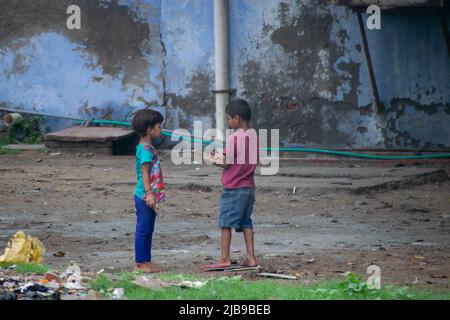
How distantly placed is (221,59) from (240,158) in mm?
7487

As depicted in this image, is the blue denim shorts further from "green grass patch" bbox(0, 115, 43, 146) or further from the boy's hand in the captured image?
"green grass patch" bbox(0, 115, 43, 146)

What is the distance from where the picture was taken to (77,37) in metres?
15.5

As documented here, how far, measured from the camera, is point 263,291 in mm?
5820

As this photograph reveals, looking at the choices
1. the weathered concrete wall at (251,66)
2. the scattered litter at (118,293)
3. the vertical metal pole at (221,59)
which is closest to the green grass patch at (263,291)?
the scattered litter at (118,293)

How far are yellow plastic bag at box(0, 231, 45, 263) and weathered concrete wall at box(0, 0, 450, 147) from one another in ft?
24.9

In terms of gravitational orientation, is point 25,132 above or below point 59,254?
above

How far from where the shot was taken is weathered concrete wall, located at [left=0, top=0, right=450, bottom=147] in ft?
44.9

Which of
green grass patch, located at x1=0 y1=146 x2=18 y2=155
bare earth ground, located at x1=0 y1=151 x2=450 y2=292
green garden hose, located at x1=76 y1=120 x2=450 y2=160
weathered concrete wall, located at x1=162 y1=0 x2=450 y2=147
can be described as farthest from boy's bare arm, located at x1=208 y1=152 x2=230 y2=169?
green grass patch, located at x1=0 y1=146 x2=18 y2=155

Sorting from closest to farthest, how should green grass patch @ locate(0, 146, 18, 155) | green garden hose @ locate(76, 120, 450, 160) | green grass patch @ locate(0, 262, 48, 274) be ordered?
1. green grass patch @ locate(0, 262, 48, 274)
2. green garden hose @ locate(76, 120, 450, 160)
3. green grass patch @ locate(0, 146, 18, 155)

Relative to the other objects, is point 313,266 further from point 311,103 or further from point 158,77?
point 158,77

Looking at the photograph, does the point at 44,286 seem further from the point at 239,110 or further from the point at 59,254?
the point at 239,110

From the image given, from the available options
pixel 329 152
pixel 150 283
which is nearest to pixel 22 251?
pixel 150 283
